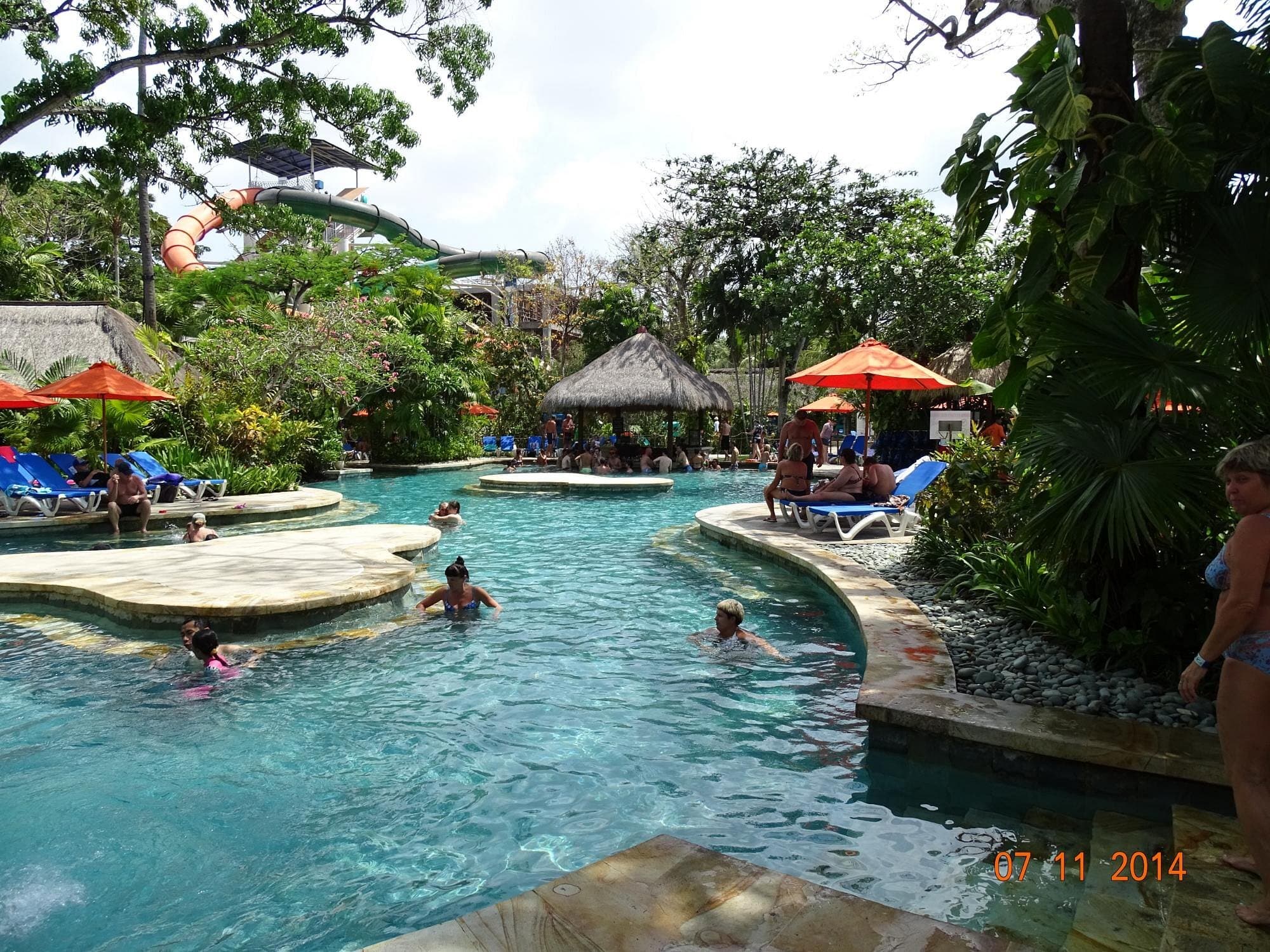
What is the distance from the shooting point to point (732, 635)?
257 inches

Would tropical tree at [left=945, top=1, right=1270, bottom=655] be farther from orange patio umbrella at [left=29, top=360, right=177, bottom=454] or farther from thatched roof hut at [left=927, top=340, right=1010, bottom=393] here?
thatched roof hut at [left=927, top=340, right=1010, bottom=393]

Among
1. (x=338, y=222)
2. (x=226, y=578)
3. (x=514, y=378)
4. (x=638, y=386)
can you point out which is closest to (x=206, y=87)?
(x=226, y=578)

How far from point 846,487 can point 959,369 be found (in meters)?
10.4

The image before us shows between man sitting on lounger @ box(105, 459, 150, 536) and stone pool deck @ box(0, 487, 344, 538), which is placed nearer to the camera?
stone pool deck @ box(0, 487, 344, 538)

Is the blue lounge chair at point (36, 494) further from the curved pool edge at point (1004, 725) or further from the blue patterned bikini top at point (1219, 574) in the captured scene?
the blue patterned bikini top at point (1219, 574)

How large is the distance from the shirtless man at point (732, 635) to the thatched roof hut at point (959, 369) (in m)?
14.5

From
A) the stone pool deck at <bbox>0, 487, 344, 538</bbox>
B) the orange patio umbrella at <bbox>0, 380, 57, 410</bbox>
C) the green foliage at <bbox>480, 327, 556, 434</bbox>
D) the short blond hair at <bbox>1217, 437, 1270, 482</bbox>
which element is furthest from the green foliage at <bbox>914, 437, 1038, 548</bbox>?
the green foliage at <bbox>480, 327, 556, 434</bbox>

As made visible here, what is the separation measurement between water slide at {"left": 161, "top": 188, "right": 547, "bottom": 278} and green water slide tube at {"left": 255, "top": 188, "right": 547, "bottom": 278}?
0.03 meters

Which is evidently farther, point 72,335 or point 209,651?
point 72,335

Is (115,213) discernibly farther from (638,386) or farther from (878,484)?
(878,484)

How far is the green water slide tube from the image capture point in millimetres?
33688

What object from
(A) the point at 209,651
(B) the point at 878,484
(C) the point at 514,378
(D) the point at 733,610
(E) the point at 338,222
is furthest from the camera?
(E) the point at 338,222

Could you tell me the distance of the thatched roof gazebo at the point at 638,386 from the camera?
75.8 feet

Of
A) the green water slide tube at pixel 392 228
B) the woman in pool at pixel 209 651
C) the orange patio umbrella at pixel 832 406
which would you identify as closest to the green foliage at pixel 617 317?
the green water slide tube at pixel 392 228
